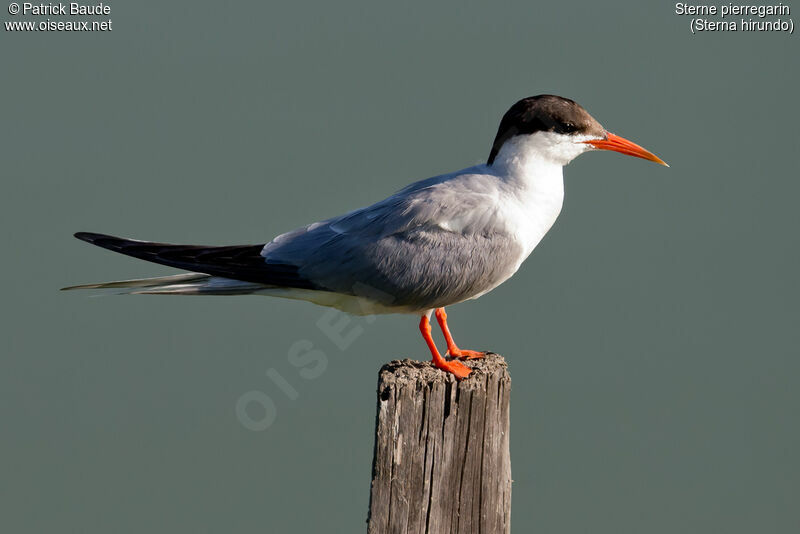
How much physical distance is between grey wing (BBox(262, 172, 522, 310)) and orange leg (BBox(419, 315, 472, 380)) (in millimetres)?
251

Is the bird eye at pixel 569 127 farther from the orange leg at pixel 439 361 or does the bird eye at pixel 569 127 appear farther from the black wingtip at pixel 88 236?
the black wingtip at pixel 88 236

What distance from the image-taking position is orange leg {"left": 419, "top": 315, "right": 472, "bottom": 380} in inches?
167

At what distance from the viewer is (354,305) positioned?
4574mm

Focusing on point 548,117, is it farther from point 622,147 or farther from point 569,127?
point 622,147

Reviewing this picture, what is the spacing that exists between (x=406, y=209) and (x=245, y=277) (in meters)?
0.96

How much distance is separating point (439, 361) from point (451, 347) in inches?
18.4

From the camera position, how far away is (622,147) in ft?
15.2

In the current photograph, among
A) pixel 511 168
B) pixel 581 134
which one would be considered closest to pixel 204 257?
pixel 511 168

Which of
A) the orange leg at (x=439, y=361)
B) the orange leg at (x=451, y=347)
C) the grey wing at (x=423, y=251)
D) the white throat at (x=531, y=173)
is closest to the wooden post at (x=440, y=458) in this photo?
the orange leg at (x=439, y=361)

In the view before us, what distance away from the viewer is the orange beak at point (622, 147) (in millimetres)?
4613

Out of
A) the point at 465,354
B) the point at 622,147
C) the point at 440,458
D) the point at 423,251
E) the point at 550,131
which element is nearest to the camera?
the point at 440,458

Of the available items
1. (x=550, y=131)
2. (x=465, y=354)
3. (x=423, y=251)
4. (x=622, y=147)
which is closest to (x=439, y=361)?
(x=465, y=354)

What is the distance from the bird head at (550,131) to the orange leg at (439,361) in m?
1.04

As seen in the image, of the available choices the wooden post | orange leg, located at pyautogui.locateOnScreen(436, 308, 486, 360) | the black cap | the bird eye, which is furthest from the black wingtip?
the bird eye
